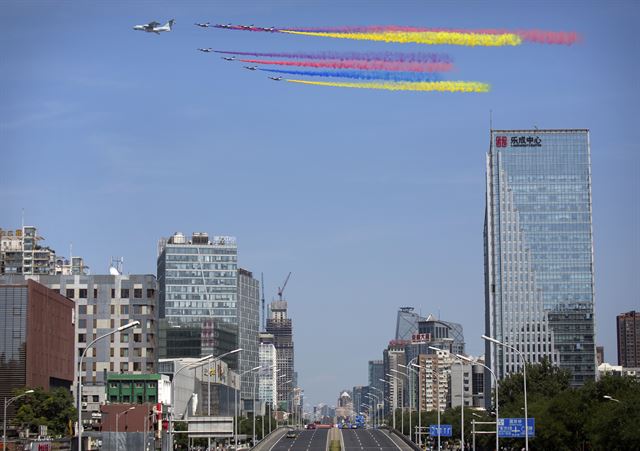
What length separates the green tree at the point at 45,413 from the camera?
549 feet

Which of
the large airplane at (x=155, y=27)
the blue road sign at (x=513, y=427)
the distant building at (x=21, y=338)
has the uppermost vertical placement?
the large airplane at (x=155, y=27)

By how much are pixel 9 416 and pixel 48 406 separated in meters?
9.81

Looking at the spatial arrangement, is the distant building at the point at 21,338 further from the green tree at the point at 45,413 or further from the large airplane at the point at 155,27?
the large airplane at the point at 155,27

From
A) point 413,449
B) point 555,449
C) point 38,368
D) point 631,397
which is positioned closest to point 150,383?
point 38,368

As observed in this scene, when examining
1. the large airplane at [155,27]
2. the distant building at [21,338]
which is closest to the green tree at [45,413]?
the distant building at [21,338]

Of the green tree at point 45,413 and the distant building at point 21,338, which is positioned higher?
the distant building at point 21,338

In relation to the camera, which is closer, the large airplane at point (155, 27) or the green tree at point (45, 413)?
the large airplane at point (155, 27)

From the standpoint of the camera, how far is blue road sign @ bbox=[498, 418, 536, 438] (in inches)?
5320

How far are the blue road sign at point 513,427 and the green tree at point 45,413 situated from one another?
63639 mm

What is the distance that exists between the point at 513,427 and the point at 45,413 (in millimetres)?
66847

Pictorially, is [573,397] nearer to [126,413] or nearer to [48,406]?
[126,413]

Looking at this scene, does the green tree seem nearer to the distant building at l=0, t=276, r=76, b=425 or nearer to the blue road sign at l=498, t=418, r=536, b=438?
the distant building at l=0, t=276, r=76, b=425

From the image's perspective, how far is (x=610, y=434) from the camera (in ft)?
413

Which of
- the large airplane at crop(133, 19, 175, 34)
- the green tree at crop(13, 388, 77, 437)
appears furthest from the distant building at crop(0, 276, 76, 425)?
the large airplane at crop(133, 19, 175, 34)
